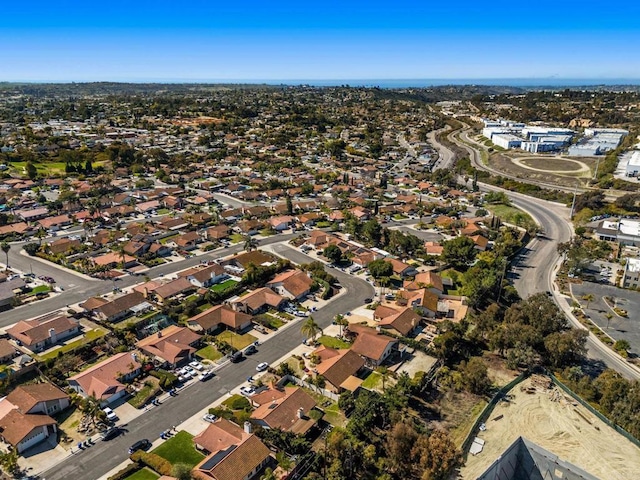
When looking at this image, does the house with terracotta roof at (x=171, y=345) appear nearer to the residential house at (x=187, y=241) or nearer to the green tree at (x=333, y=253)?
the green tree at (x=333, y=253)

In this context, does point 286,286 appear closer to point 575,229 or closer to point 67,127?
point 575,229

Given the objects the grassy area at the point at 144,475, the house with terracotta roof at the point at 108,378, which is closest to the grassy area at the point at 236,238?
the house with terracotta roof at the point at 108,378

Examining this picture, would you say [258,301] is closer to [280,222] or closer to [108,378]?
[108,378]

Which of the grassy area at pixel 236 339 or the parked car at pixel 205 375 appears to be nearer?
the parked car at pixel 205 375

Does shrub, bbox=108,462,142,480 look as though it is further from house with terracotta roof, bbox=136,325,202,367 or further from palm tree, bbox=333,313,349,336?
palm tree, bbox=333,313,349,336

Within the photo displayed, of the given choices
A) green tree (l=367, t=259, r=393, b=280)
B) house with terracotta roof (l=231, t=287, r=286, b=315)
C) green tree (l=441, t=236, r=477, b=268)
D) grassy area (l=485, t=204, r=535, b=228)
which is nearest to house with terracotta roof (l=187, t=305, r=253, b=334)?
house with terracotta roof (l=231, t=287, r=286, b=315)
